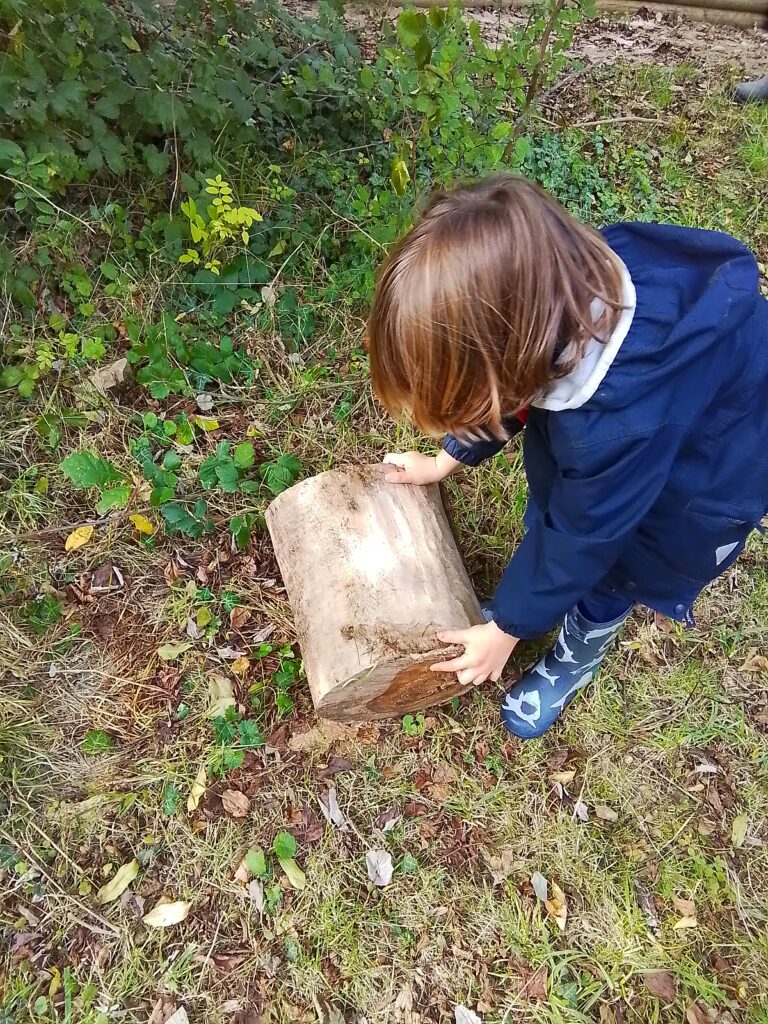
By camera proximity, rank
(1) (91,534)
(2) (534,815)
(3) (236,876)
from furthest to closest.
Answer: (1) (91,534)
(2) (534,815)
(3) (236,876)

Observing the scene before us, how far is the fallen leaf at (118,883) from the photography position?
2.01m

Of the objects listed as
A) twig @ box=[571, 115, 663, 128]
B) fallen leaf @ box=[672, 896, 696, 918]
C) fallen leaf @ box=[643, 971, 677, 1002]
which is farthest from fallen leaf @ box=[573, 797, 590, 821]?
twig @ box=[571, 115, 663, 128]

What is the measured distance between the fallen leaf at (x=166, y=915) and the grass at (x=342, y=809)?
0.02 meters

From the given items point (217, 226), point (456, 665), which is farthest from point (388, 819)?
point (217, 226)

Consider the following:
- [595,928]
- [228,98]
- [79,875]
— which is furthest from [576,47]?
[79,875]

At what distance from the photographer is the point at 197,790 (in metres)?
2.16

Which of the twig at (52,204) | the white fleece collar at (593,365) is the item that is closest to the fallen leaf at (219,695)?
the white fleece collar at (593,365)

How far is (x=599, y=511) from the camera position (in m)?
1.42

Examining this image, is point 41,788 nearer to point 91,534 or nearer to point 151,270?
point 91,534

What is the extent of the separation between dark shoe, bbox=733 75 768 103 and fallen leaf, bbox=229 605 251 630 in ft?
13.9

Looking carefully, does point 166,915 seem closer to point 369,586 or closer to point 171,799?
point 171,799

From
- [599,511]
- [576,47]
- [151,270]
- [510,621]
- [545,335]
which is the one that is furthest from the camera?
[576,47]

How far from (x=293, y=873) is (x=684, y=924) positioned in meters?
1.22

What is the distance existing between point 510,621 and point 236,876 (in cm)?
117
